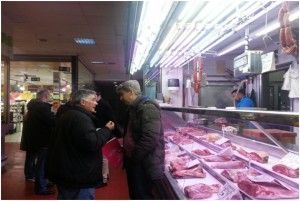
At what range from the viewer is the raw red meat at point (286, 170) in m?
3.07

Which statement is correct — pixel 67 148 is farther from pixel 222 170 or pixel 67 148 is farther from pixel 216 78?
pixel 216 78

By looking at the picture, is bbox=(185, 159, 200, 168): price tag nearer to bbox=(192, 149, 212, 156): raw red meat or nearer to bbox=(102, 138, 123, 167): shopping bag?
bbox=(192, 149, 212, 156): raw red meat

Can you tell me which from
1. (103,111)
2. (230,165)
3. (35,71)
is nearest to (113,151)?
(230,165)

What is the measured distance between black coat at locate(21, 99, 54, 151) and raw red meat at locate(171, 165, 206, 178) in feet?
9.77

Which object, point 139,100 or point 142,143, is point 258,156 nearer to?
point 142,143

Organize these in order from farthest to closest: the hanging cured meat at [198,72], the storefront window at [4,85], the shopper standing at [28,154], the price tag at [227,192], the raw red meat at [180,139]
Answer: the storefront window at [4,85] → the hanging cured meat at [198,72] → the shopper standing at [28,154] → the raw red meat at [180,139] → the price tag at [227,192]

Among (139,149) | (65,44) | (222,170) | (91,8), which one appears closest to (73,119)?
(139,149)

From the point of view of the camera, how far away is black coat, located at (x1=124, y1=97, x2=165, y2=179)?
3.44 m

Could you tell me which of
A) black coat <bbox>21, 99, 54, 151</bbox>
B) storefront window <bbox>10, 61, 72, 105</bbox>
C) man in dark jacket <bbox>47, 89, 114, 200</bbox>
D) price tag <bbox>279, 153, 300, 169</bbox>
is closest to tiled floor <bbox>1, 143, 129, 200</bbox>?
black coat <bbox>21, 99, 54, 151</bbox>

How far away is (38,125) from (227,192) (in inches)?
162

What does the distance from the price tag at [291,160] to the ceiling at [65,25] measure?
3901mm

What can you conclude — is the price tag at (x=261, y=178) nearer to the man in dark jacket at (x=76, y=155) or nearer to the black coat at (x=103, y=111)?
the man in dark jacket at (x=76, y=155)

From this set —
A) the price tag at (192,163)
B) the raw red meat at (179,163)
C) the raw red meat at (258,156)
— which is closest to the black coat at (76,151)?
the raw red meat at (179,163)

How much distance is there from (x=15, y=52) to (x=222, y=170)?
404 inches
